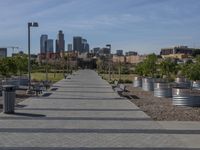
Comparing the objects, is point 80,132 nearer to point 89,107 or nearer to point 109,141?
point 109,141

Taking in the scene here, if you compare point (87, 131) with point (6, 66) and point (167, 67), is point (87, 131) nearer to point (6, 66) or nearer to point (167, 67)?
point (6, 66)

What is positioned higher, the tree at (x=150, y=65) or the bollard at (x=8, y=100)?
the tree at (x=150, y=65)

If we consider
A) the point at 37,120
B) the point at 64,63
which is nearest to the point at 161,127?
the point at 37,120

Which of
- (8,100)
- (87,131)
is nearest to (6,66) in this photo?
(8,100)

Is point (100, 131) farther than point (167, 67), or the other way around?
point (167, 67)

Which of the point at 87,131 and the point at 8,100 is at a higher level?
the point at 8,100

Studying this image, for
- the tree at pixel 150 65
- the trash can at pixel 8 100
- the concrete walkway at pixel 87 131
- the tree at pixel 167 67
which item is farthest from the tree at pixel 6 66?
the trash can at pixel 8 100

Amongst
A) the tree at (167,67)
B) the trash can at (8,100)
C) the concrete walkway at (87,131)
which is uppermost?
the tree at (167,67)

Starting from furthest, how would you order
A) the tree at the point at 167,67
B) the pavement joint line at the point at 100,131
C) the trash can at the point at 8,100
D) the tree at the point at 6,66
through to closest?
the tree at the point at 167,67 → the tree at the point at 6,66 → the trash can at the point at 8,100 → the pavement joint line at the point at 100,131

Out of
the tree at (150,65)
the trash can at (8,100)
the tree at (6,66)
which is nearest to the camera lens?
the trash can at (8,100)

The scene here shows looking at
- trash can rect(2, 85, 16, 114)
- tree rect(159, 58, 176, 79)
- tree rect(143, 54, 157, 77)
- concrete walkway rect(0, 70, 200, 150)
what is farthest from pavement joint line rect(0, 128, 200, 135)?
tree rect(143, 54, 157, 77)

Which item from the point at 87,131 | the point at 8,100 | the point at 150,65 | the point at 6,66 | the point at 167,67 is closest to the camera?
the point at 87,131

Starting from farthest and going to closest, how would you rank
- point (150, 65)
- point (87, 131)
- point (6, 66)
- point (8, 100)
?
1. point (150, 65)
2. point (6, 66)
3. point (8, 100)
4. point (87, 131)

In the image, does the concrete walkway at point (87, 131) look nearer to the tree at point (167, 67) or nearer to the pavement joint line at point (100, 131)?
the pavement joint line at point (100, 131)
